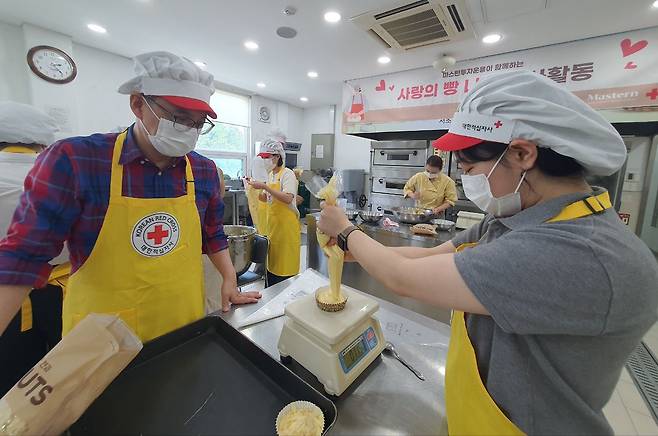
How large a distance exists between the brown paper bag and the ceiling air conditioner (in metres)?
3.07

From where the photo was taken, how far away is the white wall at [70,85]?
3432 millimetres

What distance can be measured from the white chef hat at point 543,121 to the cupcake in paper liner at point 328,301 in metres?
0.52

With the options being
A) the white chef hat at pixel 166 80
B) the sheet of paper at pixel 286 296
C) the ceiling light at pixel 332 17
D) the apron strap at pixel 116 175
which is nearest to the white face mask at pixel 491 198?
the sheet of paper at pixel 286 296

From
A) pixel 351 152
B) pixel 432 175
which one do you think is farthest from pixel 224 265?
pixel 351 152

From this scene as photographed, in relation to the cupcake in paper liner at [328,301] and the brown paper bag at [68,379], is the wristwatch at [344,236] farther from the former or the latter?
the brown paper bag at [68,379]

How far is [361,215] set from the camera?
3.16 metres

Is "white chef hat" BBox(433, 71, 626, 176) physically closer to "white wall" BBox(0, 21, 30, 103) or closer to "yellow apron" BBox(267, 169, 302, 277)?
"yellow apron" BBox(267, 169, 302, 277)

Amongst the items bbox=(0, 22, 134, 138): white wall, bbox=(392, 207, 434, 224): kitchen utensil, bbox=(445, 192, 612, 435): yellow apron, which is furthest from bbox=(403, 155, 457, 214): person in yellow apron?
bbox=(0, 22, 134, 138): white wall

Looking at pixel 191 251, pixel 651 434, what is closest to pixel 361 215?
pixel 191 251

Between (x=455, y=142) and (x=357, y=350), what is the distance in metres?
0.61

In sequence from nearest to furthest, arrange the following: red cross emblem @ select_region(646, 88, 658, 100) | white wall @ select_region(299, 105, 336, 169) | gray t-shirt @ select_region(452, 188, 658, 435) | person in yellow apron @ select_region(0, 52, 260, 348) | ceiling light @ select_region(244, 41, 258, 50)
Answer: gray t-shirt @ select_region(452, 188, 658, 435), person in yellow apron @ select_region(0, 52, 260, 348), red cross emblem @ select_region(646, 88, 658, 100), ceiling light @ select_region(244, 41, 258, 50), white wall @ select_region(299, 105, 336, 169)

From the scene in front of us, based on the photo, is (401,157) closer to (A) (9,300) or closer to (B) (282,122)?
(B) (282,122)

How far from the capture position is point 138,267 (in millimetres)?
935

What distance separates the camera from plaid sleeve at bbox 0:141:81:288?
0.76m
